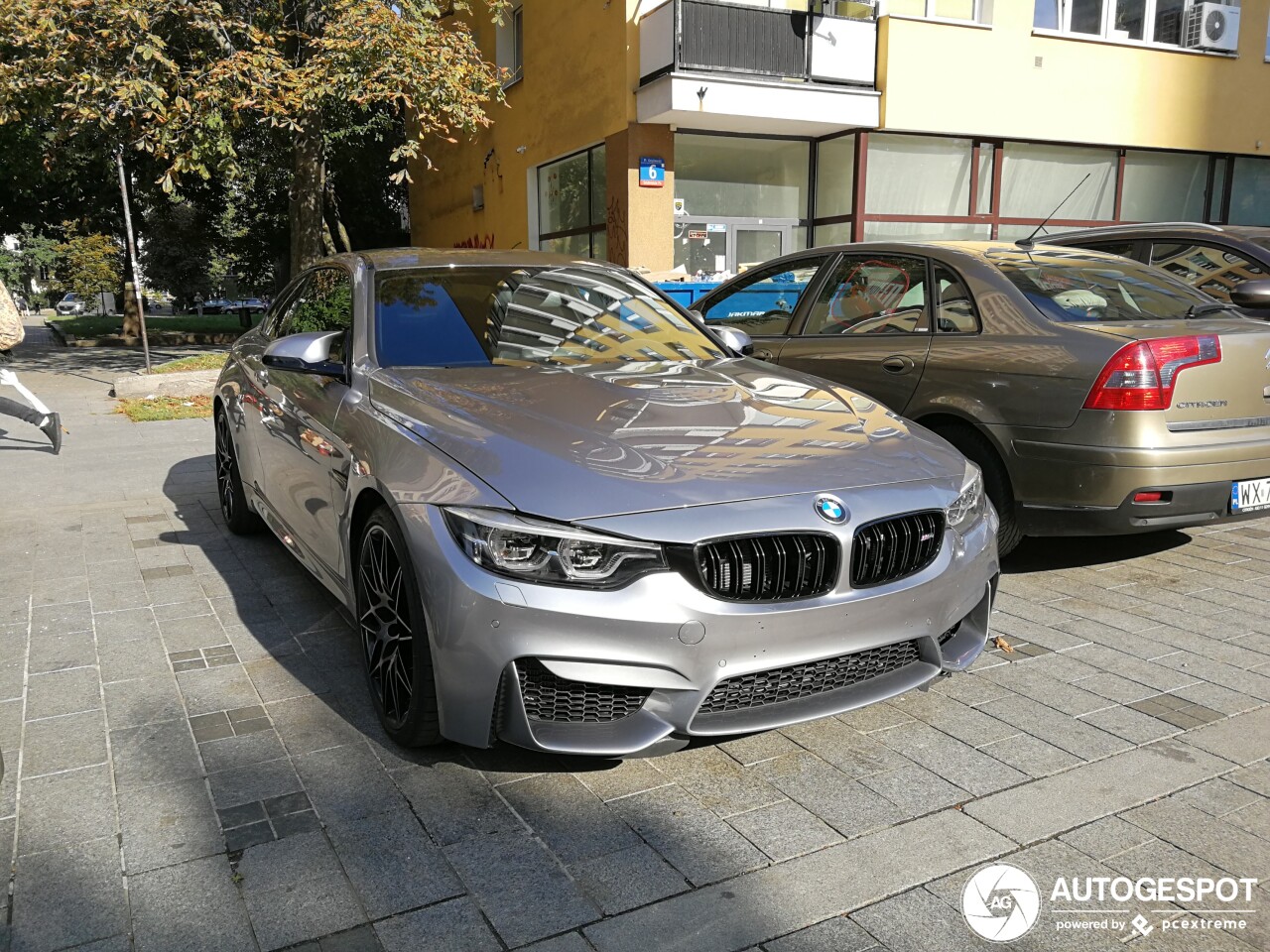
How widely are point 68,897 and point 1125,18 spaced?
62.4ft

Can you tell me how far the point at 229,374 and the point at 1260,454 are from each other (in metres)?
5.26

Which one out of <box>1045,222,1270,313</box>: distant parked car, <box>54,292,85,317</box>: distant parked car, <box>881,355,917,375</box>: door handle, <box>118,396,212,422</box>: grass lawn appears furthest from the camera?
<box>54,292,85,317</box>: distant parked car

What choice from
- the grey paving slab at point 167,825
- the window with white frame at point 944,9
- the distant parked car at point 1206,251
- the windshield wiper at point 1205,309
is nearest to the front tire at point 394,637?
the grey paving slab at point 167,825

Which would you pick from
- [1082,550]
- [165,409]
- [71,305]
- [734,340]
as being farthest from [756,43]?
[71,305]

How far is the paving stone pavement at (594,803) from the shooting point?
92.1 inches

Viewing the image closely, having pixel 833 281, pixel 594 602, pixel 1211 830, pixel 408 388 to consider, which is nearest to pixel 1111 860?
pixel 1211 830

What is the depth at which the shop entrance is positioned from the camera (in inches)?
625

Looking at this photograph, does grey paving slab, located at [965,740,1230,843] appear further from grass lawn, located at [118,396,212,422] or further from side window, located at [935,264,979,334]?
grass lawn, located at [118,396,212,422]

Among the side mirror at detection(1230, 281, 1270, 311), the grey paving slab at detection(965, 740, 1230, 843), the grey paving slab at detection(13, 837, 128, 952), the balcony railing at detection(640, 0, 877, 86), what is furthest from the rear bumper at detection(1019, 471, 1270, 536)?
the balcony railing at detection(640, 0, 877, 86)

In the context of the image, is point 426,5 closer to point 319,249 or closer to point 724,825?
point 319,249

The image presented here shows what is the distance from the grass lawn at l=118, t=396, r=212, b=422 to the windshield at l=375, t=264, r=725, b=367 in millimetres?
7824

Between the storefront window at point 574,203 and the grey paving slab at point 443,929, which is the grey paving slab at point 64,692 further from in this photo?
the storefront window at point 574,203

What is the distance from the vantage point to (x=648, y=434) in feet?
10.0

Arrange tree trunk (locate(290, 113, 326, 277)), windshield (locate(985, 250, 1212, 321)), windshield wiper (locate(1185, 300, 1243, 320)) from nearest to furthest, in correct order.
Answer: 1. windshield (locate(985, 250, 1212, 321))
2. windshield wiper (locate(1185, 300, 1243, 320))
3. tree trunk (locate(290, 113, 326, 277))
